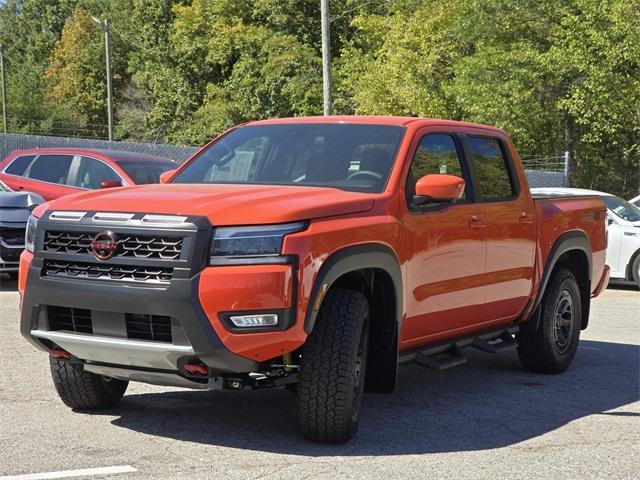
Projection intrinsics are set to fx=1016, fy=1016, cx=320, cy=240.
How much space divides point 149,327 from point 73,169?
408 inches

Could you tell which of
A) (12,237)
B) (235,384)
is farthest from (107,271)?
(12,237)

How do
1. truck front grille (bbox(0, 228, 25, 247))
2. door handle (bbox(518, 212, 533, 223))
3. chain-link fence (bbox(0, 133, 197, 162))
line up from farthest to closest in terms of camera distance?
chain-link fence (bbox(0, 133, 197, 162)), truck front grille (bbox(0, 228, 25, 247)), door handle (bbox(518, 212, 533, 223))

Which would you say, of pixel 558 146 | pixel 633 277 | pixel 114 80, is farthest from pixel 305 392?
pixel 114 80

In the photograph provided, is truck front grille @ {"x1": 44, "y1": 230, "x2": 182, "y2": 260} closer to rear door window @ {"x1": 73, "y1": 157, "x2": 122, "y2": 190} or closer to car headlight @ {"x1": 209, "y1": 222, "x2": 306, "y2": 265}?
car headlight @ {"x1": 209, "y1": 222, "x2": 306, "y2": 265}

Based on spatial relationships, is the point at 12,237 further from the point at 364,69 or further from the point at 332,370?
the point at 364,69

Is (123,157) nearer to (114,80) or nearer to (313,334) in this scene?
(313,334)

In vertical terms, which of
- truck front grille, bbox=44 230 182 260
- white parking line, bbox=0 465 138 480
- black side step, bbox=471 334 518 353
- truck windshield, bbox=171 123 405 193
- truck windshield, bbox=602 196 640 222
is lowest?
white parking line, bbox=0 465 138 480

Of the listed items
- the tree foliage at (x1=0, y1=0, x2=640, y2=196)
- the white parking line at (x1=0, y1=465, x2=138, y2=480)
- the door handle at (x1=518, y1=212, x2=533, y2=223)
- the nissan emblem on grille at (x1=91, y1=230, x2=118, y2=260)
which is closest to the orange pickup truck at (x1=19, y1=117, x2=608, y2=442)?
the nissan emblem on grille at (x1=91, y1=230, x2=118, y2=260)

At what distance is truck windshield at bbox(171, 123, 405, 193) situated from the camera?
6160mm

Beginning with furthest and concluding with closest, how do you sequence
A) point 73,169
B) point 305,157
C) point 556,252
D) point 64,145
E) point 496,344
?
point 64,145, point 73,169, point 556,252, point 496,344, point 305,157

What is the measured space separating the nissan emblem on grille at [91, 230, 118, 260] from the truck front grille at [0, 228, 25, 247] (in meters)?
7.84

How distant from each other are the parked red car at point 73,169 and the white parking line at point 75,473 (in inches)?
372

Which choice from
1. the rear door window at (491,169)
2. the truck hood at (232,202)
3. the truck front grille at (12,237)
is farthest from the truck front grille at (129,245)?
the truck front grille at (12,237)

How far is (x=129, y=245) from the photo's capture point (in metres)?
5.14
